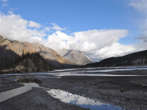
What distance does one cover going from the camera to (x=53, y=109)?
10.2m

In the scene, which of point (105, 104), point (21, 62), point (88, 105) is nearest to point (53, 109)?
point (88, 105)

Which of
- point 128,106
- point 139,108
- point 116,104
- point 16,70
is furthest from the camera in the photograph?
point 16,70

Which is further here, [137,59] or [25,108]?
[137,59]

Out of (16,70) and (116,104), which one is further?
(16,70)

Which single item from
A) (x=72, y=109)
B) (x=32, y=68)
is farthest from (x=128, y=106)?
(x=32, y=68)

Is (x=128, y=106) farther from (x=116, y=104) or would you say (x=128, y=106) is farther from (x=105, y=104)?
(x=105, y=104)

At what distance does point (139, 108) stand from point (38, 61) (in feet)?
528

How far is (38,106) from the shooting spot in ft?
36.1

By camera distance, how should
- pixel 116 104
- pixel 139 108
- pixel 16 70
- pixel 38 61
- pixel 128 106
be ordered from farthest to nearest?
1. pixel 38 61
2. pixel 16 70
3. pixel 116 104
4. pixel 128 106
5. pixel 139 108

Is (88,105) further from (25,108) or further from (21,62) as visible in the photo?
(21,62)

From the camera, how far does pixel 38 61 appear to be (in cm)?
16425

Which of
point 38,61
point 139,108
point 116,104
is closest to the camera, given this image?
point 139,108

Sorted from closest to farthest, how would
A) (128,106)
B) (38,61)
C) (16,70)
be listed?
(128,106), (16,70), (38,61)

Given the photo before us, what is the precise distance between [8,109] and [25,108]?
118cm
